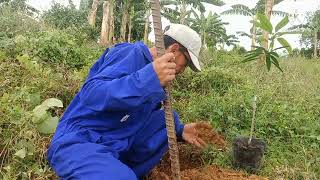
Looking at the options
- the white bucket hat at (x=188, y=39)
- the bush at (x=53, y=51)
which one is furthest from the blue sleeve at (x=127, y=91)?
the bush at (x=53, y=51)

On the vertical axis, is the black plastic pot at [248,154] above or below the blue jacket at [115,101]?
below

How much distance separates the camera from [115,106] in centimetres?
214

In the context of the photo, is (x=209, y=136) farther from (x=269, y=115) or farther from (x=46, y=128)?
(x=46, y=128)

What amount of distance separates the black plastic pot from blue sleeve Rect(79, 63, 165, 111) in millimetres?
1393

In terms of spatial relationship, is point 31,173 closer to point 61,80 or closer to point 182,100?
point 61,80

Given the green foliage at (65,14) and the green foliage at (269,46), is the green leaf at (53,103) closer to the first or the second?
the green foliage at (269,46)

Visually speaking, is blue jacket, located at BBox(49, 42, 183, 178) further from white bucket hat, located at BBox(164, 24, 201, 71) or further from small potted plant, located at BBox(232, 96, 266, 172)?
small potted plant, located at BBox(232, 96, 266, 172)

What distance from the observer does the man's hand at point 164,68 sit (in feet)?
Result: 6.95

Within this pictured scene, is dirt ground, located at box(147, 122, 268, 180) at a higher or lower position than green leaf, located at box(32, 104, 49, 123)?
lower

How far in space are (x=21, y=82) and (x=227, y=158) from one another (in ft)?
7.98

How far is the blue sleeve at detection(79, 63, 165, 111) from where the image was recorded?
2.09m

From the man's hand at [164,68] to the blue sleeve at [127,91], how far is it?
0.9 inches

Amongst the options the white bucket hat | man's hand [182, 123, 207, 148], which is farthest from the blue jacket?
man's hand [182, 123, 207, 148]

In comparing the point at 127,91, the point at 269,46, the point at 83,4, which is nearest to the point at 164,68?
the point at 127,91
